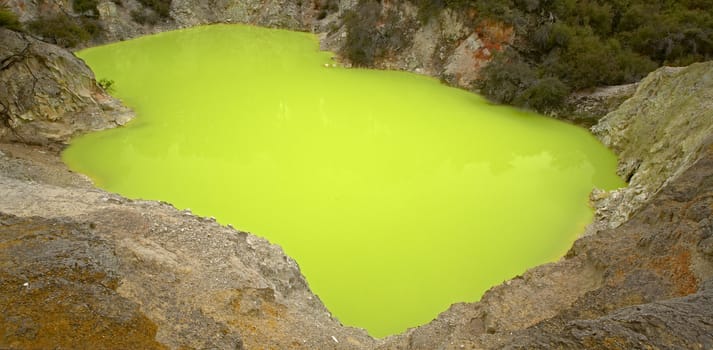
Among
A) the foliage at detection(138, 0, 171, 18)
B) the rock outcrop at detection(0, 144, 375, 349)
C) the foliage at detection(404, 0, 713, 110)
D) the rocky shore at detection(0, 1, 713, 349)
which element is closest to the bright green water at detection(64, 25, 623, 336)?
the foliage at detection(404, 0, 713, 110)

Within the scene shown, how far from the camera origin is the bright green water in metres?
6.82

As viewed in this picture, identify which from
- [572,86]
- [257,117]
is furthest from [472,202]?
[572,86]

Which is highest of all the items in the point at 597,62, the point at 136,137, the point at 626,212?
the point at 597,62

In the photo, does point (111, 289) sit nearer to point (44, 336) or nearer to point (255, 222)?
point (44, 336)

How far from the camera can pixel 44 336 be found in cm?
291

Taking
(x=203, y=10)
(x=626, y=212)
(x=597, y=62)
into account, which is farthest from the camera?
(x=203, y=10)

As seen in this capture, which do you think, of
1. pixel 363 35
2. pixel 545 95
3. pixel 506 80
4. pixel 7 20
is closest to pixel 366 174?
pixel 545 95

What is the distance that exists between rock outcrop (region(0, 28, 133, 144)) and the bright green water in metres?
0.58

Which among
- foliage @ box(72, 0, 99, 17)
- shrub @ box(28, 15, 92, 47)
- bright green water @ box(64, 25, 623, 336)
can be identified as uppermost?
foliage @ box(72, 0, 99, 17)

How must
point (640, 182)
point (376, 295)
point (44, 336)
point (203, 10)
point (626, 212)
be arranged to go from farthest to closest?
1. point (203, 10)
2. point (640, 182)
3. point (626, 212)
4. point (376, 295)
5. point (44, 336)

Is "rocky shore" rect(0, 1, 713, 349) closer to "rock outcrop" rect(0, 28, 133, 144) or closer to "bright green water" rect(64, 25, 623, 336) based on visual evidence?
"bright green water" rect(64, 25, 623, 336)

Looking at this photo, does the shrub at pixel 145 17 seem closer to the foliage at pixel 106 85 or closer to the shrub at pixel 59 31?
the shrub at pixel 59 31

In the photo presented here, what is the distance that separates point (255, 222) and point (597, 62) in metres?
11.0

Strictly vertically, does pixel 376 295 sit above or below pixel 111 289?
below
